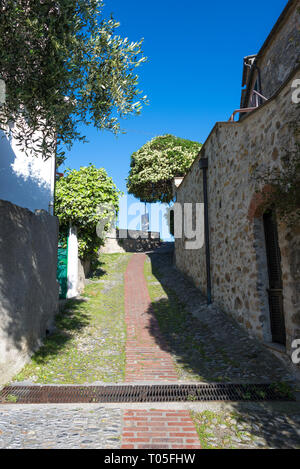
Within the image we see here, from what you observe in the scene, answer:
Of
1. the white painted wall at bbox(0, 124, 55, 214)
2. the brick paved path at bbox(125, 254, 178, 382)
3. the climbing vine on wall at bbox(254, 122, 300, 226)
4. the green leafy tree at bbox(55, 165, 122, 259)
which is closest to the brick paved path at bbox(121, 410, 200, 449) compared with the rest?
the brick paved path at bbox(125, 254, 178, 382)

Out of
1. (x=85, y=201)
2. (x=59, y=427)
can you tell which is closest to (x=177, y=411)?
(x=59, y=427)

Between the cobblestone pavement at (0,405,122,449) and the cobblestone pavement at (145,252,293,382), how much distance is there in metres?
1.78

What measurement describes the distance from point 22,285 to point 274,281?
470 cm

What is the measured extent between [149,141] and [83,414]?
87.2 feet

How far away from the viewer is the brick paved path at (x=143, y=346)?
16.7 feet

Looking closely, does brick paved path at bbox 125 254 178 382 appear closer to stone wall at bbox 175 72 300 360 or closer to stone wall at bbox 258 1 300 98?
stone wall at bbox 175 72 300 360

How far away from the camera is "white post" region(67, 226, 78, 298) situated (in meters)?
10.1

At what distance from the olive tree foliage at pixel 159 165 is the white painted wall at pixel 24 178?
16.1 metres

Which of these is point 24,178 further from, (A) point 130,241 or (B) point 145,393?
(A) point 130,241

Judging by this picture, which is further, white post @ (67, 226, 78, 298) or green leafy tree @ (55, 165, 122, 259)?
green leafy tree @ (55, 165, 122, 259)

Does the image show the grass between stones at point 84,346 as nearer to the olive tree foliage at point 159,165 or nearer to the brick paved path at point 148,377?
the brick paved path at point 148,377

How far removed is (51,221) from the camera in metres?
7.69

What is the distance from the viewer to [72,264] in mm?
10117
